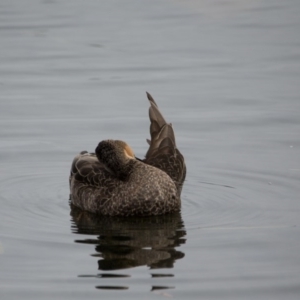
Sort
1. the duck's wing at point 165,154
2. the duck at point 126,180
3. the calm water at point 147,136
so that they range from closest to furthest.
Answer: the calm water at point 147,136
the duck at point 126,180
the duck's wing at point 165,154

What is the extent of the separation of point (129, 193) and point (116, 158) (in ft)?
1.46

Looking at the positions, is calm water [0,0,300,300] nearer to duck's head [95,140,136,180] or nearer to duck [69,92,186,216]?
duck [69,92,186,216]

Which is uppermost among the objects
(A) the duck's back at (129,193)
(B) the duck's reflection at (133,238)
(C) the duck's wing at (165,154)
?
(C) the duck's wing at (165,154)

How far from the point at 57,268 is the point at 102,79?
8.08 m

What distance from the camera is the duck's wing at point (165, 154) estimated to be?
39.2 feet

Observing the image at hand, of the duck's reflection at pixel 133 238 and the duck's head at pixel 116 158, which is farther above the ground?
the duck's head at pixel 116 158

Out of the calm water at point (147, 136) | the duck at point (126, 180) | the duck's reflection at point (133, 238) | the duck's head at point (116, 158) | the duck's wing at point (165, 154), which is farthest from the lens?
the duck's wing at point (165, 154)

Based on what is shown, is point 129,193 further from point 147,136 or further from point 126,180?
point 147,136

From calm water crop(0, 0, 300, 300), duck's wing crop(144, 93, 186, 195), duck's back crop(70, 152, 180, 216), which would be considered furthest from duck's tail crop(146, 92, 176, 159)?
duck's back crop(70, 152, 180, 216)

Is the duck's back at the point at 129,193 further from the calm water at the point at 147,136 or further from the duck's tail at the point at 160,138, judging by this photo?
the duck's tail at the point at 160,138

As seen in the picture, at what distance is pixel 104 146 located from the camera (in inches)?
454

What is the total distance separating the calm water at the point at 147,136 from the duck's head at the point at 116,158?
569 millimetres

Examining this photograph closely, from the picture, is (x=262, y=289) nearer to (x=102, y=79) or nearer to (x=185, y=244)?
(x=185, y=244)

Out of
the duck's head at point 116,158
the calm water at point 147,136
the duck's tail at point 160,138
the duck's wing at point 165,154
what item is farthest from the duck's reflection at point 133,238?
the duck's tail at point 160,138
